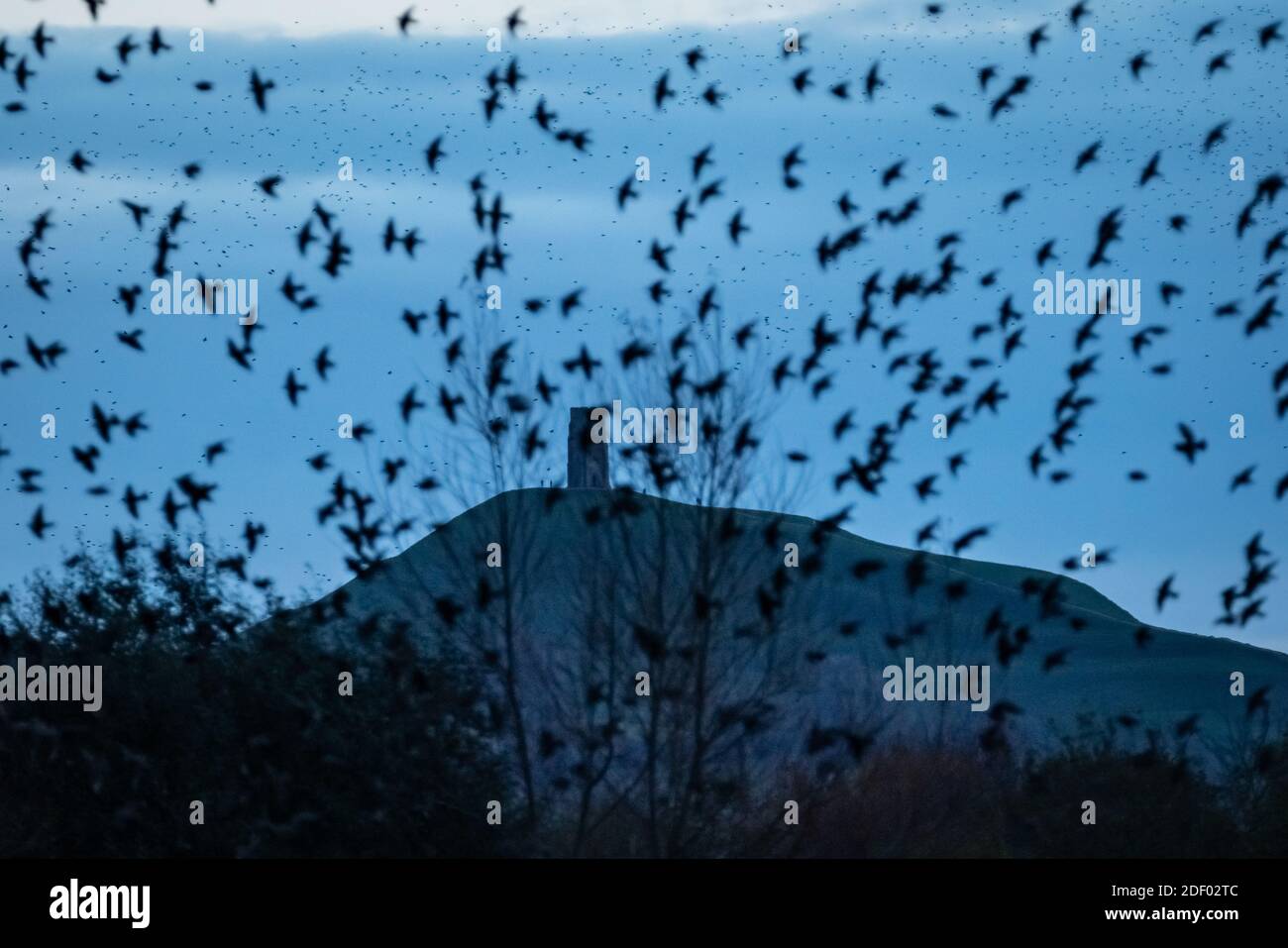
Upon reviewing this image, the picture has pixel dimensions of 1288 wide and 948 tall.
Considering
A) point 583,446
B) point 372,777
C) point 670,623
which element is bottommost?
point 372,777

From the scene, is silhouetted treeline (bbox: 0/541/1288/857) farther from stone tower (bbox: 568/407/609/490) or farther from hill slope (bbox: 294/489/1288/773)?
stone tower (bbox: 568/407/609/490)

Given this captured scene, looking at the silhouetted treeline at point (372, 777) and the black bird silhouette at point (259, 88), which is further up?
the black bird silhouette at point (259, 88)

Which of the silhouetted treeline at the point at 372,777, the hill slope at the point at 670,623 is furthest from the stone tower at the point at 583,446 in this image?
the silhouetted treeline at the point at 372,777

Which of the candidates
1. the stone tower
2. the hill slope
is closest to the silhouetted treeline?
the hill slope

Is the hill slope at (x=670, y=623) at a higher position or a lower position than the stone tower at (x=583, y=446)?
lower

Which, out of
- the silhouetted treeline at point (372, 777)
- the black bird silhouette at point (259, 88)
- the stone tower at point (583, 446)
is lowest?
the silhouetted treeline at point (372, 777)

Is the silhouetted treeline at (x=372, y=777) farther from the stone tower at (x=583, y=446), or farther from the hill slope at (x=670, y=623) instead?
the stone tower at (x=583, y=446)

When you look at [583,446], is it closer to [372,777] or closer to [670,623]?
[670,623]

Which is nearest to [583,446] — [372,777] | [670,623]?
[670,623]

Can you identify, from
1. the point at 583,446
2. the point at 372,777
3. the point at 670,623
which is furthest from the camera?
the point at 670,623
